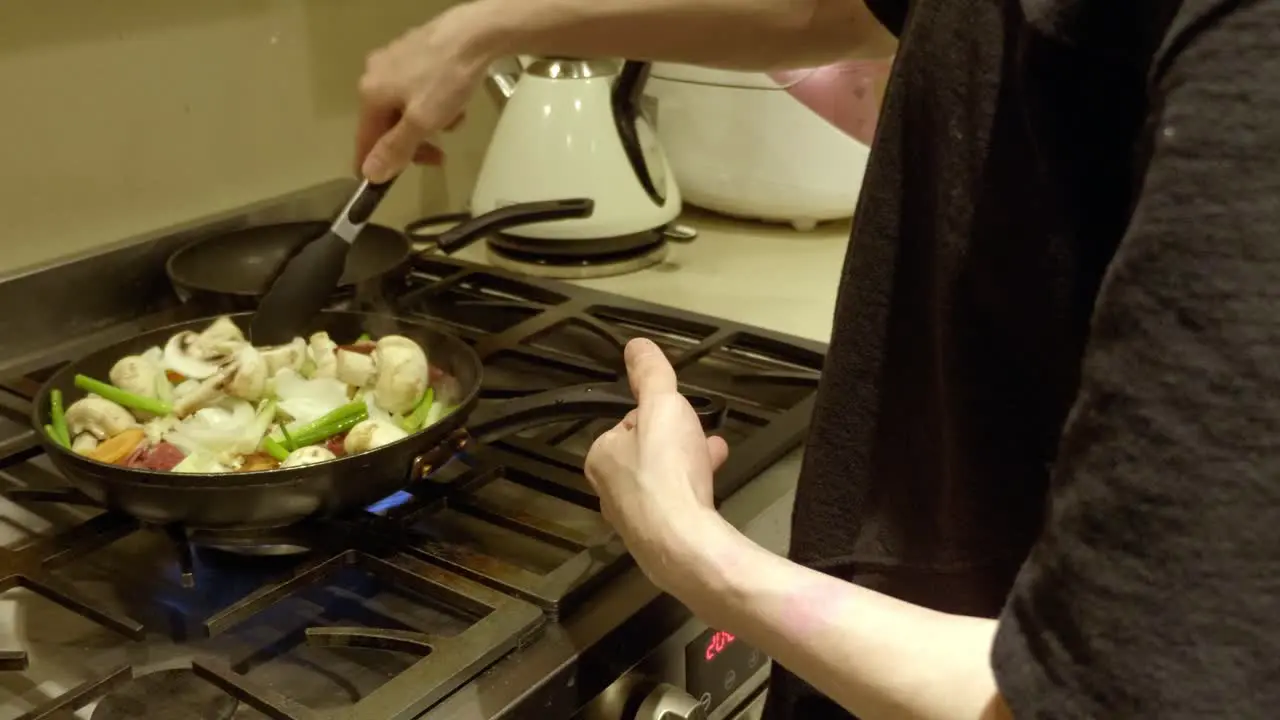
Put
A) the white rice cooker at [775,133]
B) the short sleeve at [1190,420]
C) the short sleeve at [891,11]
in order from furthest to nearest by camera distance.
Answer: the white rice cooker at [775,133] → the short sleeve at [891,11] → the short sleeve at [1190,420]

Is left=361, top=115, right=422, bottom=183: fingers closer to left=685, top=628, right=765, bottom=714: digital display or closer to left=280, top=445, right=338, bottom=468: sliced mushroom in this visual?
left=280, top=445, right=338, bottom=468: sliced mushroom

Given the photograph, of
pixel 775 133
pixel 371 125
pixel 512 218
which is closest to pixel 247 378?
pixel 371 125

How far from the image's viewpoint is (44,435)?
71cm

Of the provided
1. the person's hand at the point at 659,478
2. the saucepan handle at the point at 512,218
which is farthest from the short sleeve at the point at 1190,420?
the saucepan handle at the point at 512,218

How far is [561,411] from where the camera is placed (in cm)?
79

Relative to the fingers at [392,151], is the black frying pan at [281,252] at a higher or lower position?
lower

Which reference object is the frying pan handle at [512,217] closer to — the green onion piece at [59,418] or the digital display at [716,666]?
the green onion piece at [59,418]

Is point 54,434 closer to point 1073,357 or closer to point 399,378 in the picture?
point 399,378

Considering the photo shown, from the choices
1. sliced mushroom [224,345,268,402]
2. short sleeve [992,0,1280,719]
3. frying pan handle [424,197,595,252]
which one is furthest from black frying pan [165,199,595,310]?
short sleeve [992,0,1280,719]

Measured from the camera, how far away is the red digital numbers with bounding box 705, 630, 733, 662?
72 centimetres

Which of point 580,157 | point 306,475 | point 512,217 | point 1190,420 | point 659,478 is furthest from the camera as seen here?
point 580,157

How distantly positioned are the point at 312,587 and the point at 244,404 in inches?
6.5

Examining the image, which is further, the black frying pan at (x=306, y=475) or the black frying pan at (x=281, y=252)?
the black frying pan at (x=281, y=252)

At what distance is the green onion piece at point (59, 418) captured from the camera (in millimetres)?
761
